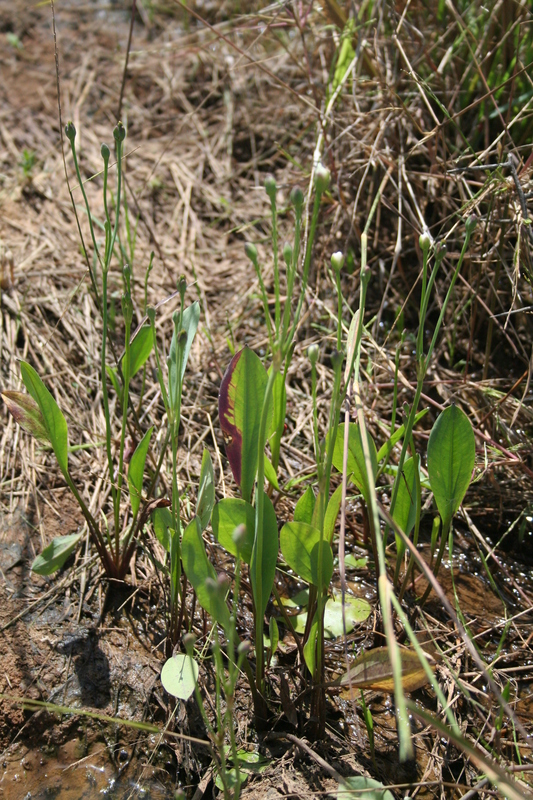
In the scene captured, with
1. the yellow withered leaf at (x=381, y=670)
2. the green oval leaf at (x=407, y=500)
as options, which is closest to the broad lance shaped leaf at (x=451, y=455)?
the green oval leaf at (x=407, y=500)

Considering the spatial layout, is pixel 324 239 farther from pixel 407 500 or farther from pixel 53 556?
pixel 53 556

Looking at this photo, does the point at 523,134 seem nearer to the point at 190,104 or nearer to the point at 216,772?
the point at 190,104

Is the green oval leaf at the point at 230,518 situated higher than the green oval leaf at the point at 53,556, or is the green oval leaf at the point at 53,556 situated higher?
the green oval leaf at the point at 230,518

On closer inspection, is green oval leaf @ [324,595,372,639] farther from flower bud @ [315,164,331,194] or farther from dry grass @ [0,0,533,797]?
flower bud @ [315,164,331,194]

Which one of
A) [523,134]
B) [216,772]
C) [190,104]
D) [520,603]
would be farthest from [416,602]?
[190,104]

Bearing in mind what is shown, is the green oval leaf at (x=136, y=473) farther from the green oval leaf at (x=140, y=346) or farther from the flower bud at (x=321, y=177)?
the flower bud at (x=321, y=177)

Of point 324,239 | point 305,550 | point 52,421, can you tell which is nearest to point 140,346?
point 52,421
